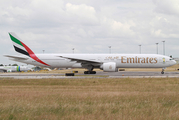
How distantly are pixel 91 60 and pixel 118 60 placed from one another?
5478 millimetres

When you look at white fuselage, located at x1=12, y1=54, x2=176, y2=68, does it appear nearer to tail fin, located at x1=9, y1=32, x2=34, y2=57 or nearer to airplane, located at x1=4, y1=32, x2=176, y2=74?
airplane, located at x1=4, y1=32, x2=176, y2=74

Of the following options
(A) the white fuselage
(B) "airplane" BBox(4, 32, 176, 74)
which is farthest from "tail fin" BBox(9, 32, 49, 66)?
(A) the white fuselage

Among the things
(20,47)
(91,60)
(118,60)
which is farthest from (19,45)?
(118,60)

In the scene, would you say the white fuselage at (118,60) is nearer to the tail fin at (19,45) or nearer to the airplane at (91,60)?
the airplane at (91,60)

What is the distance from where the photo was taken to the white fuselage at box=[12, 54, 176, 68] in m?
38.5

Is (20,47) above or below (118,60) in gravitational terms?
above

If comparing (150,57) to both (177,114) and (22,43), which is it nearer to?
(22,43)

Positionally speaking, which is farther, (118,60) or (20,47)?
(20,47)

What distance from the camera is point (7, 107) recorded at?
8320 mm

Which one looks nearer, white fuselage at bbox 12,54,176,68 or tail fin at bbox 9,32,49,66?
white fuselage at bbox 12,54,176,68

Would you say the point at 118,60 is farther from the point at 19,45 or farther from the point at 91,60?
the point at 19,45

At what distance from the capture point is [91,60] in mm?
40250

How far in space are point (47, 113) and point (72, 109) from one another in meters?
1.09

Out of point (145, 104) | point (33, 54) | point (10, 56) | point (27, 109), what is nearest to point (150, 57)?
point (33, 54)
